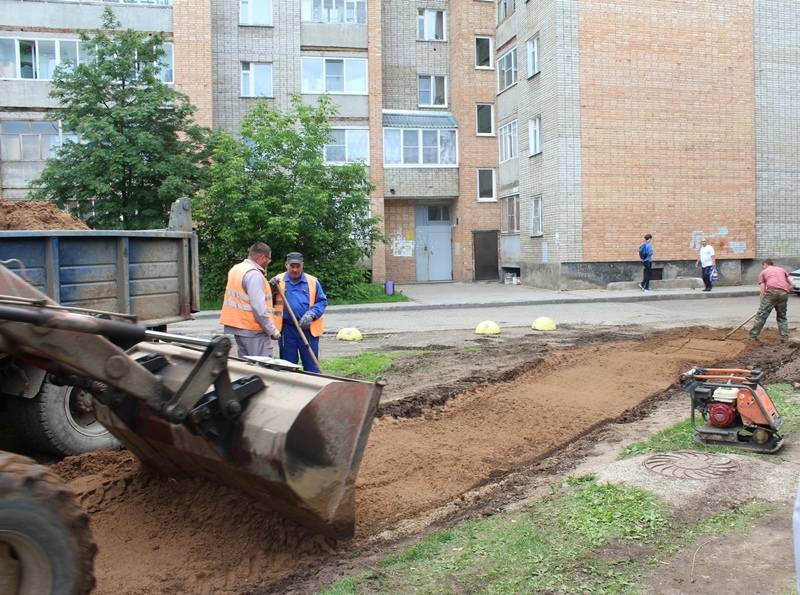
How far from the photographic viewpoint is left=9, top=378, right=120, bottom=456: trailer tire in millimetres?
6188

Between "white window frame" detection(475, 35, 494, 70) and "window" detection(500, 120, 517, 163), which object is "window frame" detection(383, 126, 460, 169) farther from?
"white window frame" detection(475, 35, 494, 70)

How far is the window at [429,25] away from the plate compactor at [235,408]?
32.3 metres

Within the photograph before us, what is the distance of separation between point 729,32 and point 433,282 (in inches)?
603

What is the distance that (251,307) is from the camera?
7.58 m

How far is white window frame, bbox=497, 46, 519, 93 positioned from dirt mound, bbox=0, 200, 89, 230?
26.4 m

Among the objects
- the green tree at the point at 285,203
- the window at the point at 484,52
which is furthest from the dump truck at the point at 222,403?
the window at the point at 484,52

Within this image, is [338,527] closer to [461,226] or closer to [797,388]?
[797,388]

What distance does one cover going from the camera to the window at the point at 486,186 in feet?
112

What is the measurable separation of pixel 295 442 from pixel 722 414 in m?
3.74

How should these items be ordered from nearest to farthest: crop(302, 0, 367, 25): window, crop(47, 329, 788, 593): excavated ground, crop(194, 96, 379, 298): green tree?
crop(47, 329, 788, 593): excavated ground
crop(194, 96, 379, 298): green tree
crop(302, 0, 367, 25): window

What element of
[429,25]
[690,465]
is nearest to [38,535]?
[690,465]

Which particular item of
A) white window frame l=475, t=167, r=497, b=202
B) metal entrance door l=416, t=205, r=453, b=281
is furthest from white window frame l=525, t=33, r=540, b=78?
metal entrance door l=416, t=205, r=453, b=281

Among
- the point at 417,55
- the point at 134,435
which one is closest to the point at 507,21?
the point at 417,55

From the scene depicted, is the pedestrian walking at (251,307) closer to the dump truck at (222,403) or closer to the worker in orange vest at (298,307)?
the worker in orange vest at (298,307)
